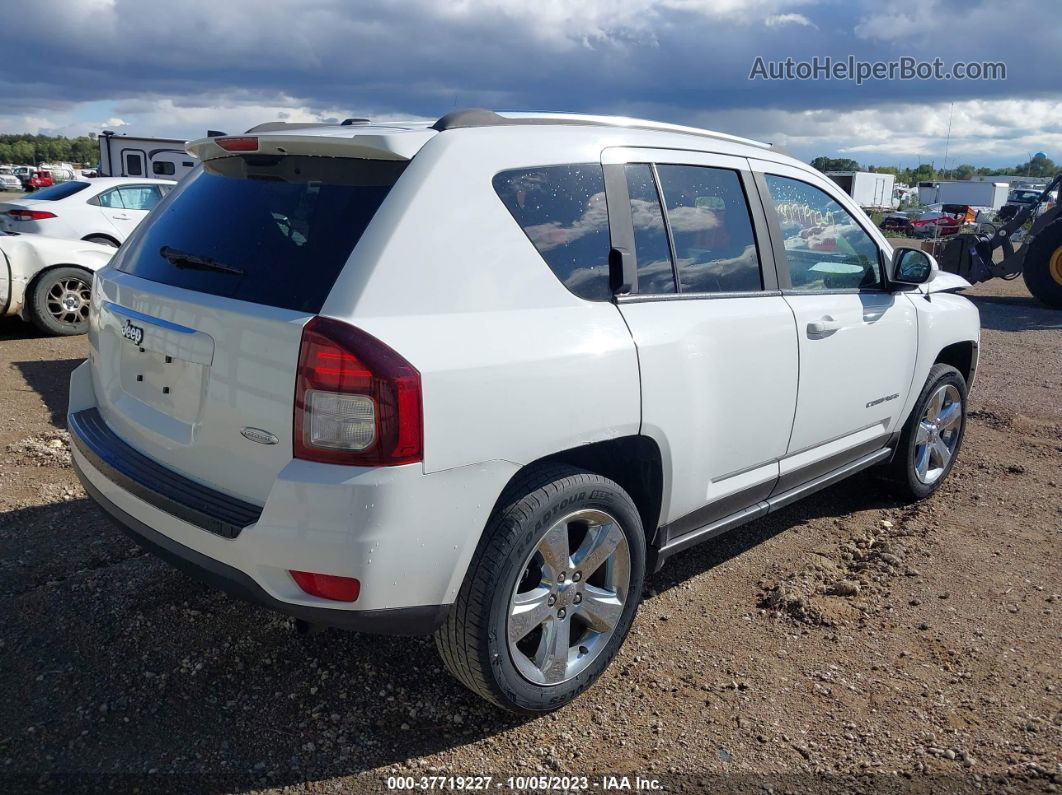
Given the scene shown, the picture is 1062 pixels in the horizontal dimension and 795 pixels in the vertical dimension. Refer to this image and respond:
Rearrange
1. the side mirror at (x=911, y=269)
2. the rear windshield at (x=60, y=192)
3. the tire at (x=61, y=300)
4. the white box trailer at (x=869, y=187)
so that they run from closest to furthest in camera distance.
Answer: the side mirror at (x=911, y=269)
the tire at (x=61, y=300)
the rear windshield at (x=60, y=192)
the white box trailer at (x=869, y=187)

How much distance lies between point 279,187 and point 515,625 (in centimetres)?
159

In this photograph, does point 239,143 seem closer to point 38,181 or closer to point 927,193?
point 38,181

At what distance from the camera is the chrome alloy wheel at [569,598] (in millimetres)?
2738

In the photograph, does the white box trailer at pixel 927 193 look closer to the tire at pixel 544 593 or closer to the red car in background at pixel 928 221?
the red car in background at pixel 928 221

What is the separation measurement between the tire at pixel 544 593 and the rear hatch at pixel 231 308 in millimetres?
682

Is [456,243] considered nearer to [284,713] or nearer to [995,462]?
[284,713]

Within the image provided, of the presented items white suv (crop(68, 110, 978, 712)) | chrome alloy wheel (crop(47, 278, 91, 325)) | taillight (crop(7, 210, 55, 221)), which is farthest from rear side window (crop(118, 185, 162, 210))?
white suv (crop(68, 110, 978, 712))

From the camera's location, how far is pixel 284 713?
284 cm

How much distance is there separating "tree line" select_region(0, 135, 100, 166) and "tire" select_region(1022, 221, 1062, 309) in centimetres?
13402

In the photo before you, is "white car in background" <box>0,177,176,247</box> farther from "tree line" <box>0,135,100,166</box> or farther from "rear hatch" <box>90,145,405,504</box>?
"tree line" <box>0,135,100,166</box>

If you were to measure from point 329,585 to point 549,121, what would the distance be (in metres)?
1.77

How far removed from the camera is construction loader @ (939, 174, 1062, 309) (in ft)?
45.5

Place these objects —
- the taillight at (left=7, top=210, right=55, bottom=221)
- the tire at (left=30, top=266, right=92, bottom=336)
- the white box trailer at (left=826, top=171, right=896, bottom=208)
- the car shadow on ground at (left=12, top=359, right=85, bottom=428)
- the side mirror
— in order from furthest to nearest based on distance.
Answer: the white box trailer at (left=826, top=171, right=896, bottom=208) < the taillight at (left=7, top=210, right=55, bottom=221) < the tire at (left=30, top=266, right=92, bottom=336) < the car shadow on ground at (left=12, top=359, right=85, bottom=428) < the side mirror

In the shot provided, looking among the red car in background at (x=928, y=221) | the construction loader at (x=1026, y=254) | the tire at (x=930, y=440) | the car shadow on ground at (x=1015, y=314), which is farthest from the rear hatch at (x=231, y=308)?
the red car in background at (x=928, y=221)
